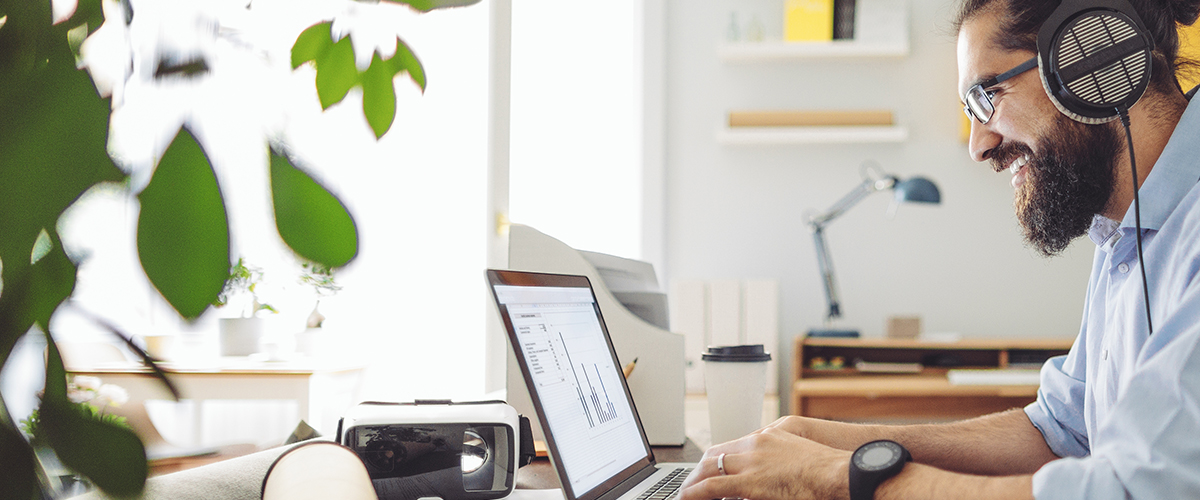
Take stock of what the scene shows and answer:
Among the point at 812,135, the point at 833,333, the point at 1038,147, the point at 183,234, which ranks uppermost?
the point at 812,135

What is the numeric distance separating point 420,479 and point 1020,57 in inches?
36.3

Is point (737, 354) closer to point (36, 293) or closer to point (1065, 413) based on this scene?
point (1065, 413)

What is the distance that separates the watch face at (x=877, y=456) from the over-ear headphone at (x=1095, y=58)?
1.53 feet

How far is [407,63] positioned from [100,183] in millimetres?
102

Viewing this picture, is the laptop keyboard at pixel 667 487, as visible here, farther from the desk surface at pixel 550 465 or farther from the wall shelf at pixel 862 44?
the wall shelf at pixel 862 44

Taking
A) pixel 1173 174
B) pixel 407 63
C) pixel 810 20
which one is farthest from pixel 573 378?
pixel 810 20

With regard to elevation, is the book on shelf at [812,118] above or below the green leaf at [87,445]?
above

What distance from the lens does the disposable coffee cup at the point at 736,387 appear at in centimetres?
116

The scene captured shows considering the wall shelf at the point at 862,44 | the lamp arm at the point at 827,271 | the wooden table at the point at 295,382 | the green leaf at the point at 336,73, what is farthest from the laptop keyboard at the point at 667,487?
the wall shelf at the point at 862,44

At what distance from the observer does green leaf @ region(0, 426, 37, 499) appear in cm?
21

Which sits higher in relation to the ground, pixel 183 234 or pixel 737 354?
pixel 183 234

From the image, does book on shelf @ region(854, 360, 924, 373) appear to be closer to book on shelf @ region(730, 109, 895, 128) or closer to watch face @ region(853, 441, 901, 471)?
book on shelf @ region(730, 109, 895, 128)

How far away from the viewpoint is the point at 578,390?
866 mm

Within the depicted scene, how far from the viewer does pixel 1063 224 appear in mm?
1081
